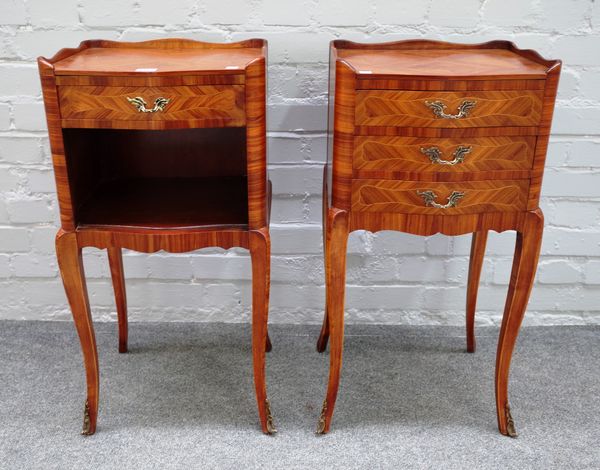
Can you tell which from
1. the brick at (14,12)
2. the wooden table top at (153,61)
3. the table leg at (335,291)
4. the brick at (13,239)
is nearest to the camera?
the wooden table top at (153,61)

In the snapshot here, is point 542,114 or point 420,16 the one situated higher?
point 420,16

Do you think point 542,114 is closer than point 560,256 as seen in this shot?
Yes

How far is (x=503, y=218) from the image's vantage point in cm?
129

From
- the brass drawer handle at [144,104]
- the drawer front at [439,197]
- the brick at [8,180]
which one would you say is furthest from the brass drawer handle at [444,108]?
the brick at [8,180]

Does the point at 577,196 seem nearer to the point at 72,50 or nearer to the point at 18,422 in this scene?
the point at 72,50

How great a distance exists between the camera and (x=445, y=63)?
1310 millimetres

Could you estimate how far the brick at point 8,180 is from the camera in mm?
1763

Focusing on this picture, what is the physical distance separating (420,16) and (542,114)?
549mm

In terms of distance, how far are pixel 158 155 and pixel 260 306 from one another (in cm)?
49

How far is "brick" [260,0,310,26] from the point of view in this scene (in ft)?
5.28

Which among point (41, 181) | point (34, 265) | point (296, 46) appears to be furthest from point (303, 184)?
point (34, 265)

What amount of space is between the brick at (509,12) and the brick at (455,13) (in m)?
0.03

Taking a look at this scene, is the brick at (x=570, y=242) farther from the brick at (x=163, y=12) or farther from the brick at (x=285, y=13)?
the brick at (x=163, y=12)

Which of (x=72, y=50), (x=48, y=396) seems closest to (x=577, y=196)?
(x=72, y=50)
